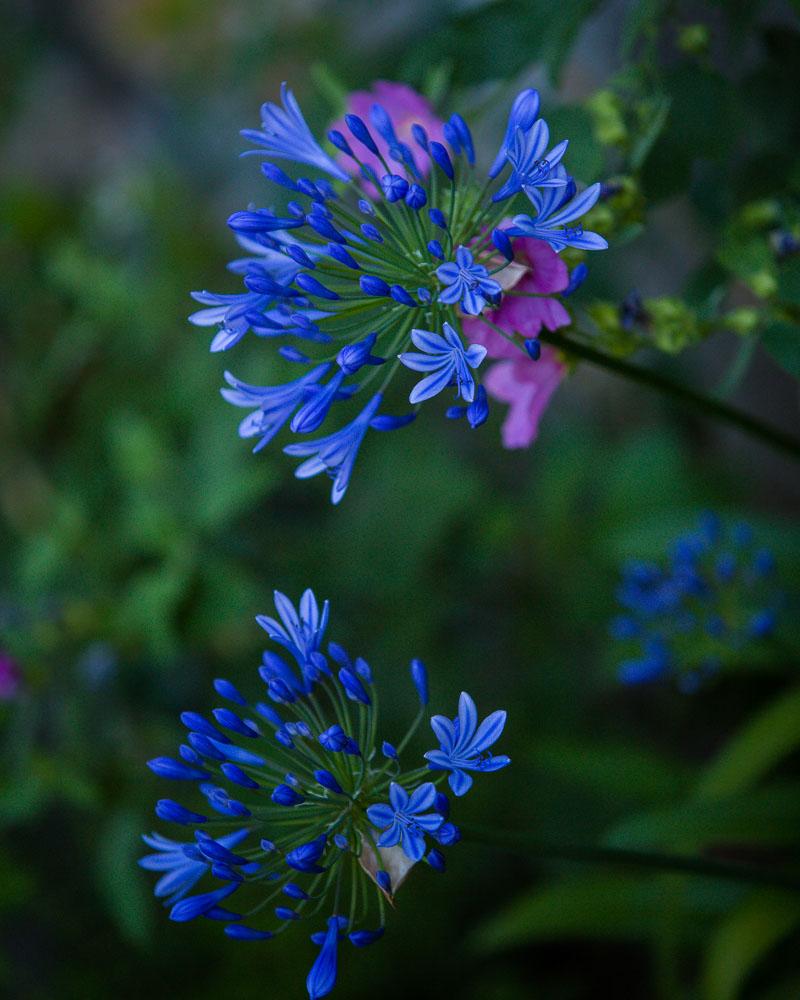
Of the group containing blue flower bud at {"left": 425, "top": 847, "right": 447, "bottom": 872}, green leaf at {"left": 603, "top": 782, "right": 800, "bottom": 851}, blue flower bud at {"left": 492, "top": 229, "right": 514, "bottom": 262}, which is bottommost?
blue flower bud at {"left": 425, "top": 847, "right": 447, "bottom": 872}

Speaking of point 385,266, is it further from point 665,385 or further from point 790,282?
point 790,282

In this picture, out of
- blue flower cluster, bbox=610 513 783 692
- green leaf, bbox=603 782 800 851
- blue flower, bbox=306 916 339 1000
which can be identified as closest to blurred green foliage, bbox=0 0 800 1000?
green leaf, bbox=603 782 800 851

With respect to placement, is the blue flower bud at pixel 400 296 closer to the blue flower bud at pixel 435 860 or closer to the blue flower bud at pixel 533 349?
the blue flower bud at pixel 533 349

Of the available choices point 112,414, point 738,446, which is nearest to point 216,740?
point 112,414

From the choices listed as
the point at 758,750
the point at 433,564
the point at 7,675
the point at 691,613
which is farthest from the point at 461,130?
the point at 433,564

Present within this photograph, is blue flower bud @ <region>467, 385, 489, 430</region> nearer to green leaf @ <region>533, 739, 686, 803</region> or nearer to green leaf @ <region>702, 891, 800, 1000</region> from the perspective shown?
green leaf @ <region>702, 891, 800, 1000</region>

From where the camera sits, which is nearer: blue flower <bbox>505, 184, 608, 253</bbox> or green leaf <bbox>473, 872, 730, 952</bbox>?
blue flower <bbox>505, 184, 608, 253</bbox>

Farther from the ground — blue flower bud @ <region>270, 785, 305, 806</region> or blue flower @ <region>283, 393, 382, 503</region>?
blue flower @ <region>283, 393, 382, 503</region>
